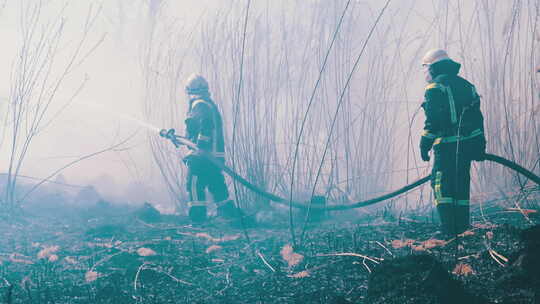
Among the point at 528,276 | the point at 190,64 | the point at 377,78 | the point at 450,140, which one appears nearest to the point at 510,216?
the point at 450,140

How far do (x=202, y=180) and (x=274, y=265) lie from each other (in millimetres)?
2460

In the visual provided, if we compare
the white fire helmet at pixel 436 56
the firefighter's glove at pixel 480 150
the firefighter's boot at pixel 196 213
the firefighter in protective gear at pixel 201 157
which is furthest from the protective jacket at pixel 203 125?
the firefighter's glove at pixel 480 150

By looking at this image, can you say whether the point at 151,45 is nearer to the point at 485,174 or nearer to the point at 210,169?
the point at 210,169

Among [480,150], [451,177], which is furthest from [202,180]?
[480,150]

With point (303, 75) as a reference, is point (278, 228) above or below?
below

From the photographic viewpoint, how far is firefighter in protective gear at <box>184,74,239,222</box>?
523cm

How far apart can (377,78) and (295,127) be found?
1417 mm

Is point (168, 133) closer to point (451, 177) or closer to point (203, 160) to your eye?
point (203, 160)

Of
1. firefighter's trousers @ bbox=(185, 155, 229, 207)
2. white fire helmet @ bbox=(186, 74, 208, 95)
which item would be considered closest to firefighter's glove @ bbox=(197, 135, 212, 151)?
firefighter's trousers @ bbox=(185, 155, 229, 207)

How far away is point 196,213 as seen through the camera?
17.2 feet

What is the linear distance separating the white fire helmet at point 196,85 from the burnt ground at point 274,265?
1.82m

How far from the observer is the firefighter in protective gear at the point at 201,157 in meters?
5.23

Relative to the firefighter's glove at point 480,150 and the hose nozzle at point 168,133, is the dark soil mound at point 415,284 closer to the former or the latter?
the firefighter's glove at point 480,150

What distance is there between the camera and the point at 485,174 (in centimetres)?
531
